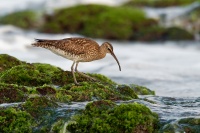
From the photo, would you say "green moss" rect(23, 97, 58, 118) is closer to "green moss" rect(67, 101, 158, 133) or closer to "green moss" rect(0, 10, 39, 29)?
"green moss" rect(67, 101, 158, 133)

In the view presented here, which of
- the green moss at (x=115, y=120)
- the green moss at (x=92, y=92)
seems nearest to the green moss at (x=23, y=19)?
the green moss at (x=92, y=92)

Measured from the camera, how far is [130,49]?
2650 cm

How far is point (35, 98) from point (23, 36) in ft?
66.3

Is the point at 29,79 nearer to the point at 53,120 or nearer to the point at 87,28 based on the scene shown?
the point at 53,120

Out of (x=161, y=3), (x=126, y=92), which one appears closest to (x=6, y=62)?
(x=126, y=92)

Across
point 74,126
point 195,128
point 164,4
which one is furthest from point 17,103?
point 164,4

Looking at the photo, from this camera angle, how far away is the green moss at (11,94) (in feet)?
30.0

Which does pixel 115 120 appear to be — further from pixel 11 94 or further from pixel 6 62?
pixel 6 62

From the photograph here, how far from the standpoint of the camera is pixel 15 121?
27.2 ft

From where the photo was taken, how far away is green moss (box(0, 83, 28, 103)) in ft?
30.0

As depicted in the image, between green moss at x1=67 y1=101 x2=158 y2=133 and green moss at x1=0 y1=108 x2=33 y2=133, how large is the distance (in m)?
0.64

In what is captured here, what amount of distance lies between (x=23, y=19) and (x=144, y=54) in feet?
31.7

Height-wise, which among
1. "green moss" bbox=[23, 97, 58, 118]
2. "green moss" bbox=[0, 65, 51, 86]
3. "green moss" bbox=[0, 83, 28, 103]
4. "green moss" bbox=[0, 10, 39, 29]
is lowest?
"green moss" bbox=[23, 97, 58, 118]

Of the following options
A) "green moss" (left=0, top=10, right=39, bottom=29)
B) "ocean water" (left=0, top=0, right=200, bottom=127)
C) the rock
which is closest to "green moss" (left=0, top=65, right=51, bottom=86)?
the rock
